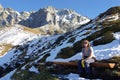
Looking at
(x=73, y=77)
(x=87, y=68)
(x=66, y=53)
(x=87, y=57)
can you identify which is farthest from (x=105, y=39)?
(x=87, y=68)

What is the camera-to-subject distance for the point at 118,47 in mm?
35156

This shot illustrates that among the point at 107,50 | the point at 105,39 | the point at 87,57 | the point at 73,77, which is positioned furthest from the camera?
the point at 105,39

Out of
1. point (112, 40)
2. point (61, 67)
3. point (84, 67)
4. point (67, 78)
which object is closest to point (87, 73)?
point (84, 67)

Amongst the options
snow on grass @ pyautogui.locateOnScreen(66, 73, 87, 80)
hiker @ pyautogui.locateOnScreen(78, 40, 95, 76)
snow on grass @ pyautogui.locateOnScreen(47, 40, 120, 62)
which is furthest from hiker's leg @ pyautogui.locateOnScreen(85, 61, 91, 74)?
snow on grass @ pyautogui.locateOnScreen(47, 40, 120, 62)

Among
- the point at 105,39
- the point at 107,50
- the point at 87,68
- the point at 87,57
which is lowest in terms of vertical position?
the point at 87,68

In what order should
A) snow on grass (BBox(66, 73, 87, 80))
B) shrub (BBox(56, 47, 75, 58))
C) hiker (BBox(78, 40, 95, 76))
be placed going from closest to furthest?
hiker (BBox(78, 40, 95, 76)) < snow on grass (BBox(66, 73, 87, 80)) < shrub (BBox(56, 47, 75, 58))

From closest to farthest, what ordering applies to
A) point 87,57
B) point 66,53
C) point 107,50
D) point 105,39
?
point 87,57 < point 107,50 < point 105,39 < point 66,53

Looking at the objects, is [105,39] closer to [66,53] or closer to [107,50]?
[107,50]

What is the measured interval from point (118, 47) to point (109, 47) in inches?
68.8

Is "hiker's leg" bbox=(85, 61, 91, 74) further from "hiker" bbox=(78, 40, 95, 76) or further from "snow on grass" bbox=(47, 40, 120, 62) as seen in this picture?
"snow on grass" bbox=(47, 40, 120, 62)

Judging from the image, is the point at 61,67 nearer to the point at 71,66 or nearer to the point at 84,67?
the point at 71,66

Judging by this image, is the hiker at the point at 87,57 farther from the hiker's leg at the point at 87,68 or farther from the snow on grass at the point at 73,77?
the snow on grass at the point at 73,77

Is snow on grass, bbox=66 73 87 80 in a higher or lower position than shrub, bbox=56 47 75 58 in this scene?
lower

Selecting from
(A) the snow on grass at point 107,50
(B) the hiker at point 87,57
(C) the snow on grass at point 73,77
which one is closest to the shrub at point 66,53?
(A) the snow on grass at point 107,50
